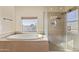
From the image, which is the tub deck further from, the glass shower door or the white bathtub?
the glass shower door

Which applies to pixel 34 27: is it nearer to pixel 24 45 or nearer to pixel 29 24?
pixel 29 24

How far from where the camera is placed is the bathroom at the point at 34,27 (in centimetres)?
118

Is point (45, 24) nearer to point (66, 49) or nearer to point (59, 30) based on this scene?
point (59, 30)

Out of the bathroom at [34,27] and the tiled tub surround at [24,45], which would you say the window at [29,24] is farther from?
the tiled tub surround at [24,45]

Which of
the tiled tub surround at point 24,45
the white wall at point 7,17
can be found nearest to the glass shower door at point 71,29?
the tiled tub surround at point 24,45

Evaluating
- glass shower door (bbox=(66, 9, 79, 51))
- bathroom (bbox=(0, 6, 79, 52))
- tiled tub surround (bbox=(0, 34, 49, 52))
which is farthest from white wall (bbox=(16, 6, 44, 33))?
glass shower door (bbox=(66, 9, 79, 51))

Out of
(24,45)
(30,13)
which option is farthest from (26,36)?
(30,13)

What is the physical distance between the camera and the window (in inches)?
46.9

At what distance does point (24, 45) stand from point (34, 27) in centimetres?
18
